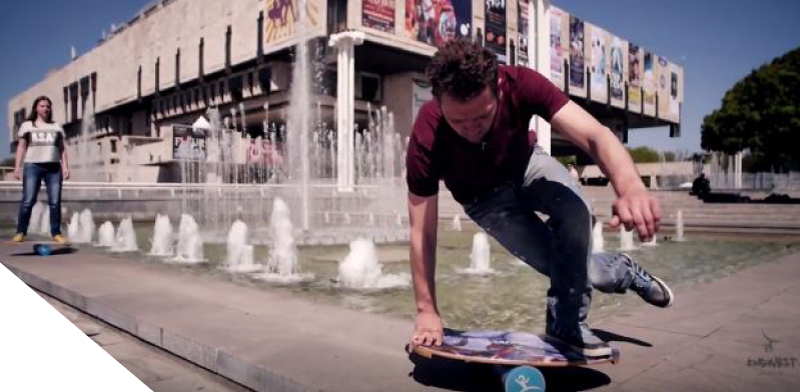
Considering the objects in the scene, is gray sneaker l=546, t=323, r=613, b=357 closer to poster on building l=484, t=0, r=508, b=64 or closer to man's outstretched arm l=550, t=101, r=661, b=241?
man's outstretched arm l=550, t=101, r=661, b=241

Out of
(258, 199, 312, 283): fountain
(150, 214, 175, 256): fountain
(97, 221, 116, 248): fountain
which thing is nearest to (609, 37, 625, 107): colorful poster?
(258, 199, 312, 283): fountain

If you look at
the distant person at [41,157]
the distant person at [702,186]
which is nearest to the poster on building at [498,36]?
the distant person at [41,157]

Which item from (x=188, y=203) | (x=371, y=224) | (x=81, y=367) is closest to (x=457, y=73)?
(x=81, y=367)

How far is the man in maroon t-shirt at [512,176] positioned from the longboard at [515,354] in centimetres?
6

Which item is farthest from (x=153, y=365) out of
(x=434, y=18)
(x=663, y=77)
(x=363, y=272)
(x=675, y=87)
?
(x=434, y=18)

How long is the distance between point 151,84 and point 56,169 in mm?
42039

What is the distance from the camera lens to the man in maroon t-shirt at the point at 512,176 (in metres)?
1.63

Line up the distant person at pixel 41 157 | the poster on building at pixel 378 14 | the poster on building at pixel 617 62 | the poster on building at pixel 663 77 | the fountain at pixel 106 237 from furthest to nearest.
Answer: the poster on building at pixel 378 14, the fountain at pixel 106 237, the distant person at pixel 41 157, the poster on building at pixel 617 62, the poster on building at pixel 663 77

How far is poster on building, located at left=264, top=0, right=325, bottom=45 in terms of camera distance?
93.9ft

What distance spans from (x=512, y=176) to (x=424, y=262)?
0.47 m

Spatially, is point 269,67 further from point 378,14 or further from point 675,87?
point 675,87

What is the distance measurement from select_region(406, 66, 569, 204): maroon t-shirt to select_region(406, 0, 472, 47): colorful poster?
92.7 ft

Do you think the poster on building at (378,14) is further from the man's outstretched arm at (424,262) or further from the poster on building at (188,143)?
the man's outstretched arm at (424,262)

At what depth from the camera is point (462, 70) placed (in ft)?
5.18
